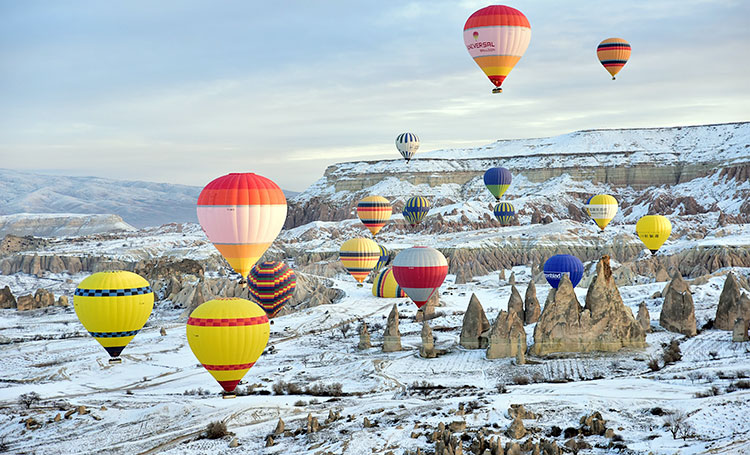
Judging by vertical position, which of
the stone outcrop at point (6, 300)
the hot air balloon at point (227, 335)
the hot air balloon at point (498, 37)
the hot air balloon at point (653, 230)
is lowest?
the stone outcrop at point (6, 300)

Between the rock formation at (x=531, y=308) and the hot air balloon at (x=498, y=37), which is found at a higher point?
the hot air balloon at (x=498, y=37)

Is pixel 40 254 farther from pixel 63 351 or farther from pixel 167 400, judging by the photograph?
pixel 167 400

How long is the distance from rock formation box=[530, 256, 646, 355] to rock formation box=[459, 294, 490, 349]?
3.90 metres

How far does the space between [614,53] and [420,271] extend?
112 ft

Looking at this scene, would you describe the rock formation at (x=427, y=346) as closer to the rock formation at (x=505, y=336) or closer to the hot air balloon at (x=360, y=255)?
the rock formation at (x=505, y=336)

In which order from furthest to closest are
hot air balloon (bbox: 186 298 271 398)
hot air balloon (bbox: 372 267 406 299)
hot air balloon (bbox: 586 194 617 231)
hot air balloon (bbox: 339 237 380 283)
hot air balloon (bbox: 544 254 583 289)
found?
1. hot air balloon (bbox: 586 194 617 231)
2. hot air balloon (bbox: 339 237 380 283)
3. hot air balloon (bbox: 372 267 406 299)
4. hot air balloon (bbox: 544 254 583 289)
5. hot air balloon (bbox: 186 298 271 398)

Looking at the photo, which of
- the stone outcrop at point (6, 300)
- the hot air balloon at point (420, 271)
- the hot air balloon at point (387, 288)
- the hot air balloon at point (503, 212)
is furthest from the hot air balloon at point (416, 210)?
the hot air balloon at point (420, 271)

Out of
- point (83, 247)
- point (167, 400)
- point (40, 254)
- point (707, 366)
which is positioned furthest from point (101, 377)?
point (83, 247)

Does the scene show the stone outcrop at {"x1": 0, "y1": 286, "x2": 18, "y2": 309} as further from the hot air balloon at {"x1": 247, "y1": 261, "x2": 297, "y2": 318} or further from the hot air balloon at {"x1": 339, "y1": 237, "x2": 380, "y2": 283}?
the hot air balloon at {"x1": 339, "y1": 237, "x2": 380, "y2": 283}

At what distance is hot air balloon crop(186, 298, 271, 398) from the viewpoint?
3144 cm

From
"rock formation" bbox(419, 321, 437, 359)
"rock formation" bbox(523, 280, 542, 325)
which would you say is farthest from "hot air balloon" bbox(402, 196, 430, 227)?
"rock formation" bbox(419, 321, 437, 359)

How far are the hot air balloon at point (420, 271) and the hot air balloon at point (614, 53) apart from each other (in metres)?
31.5

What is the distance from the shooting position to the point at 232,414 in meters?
32.2

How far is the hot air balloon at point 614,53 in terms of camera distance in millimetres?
70938
